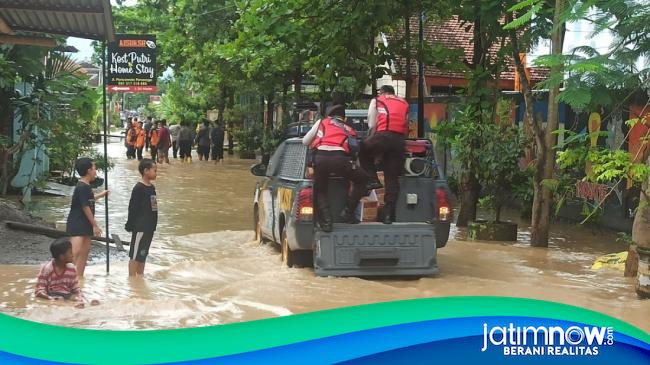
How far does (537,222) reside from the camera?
1205cm

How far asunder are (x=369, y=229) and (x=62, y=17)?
4.06m

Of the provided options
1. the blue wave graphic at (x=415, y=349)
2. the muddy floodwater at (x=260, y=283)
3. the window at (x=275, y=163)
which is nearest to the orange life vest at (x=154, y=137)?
the muddy floodwater at (x=260, y=283)

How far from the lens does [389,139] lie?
29.7 ft

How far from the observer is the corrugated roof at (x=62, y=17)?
323 inches

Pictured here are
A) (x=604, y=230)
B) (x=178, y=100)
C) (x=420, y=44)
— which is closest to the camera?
(x=604, y=230)

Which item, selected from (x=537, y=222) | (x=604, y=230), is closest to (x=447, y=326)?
(x=537, y=222)

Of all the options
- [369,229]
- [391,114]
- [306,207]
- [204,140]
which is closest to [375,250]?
[369,229]

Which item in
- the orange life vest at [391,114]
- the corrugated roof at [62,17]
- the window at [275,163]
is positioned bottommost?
the window at [275,163]

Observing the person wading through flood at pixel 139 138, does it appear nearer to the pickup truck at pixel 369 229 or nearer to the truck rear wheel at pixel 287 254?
the pickup truck at pixel 369 229

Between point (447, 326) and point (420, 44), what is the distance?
38.7ft

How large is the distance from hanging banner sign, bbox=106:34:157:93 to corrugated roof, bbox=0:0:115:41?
18373 mm

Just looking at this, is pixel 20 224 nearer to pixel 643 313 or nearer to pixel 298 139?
pixel 298 139

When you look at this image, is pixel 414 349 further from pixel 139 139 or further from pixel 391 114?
pixel 139 139

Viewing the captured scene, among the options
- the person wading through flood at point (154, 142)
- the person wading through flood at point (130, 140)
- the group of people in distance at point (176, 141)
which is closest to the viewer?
the group of people in distance at point (176, 141)
